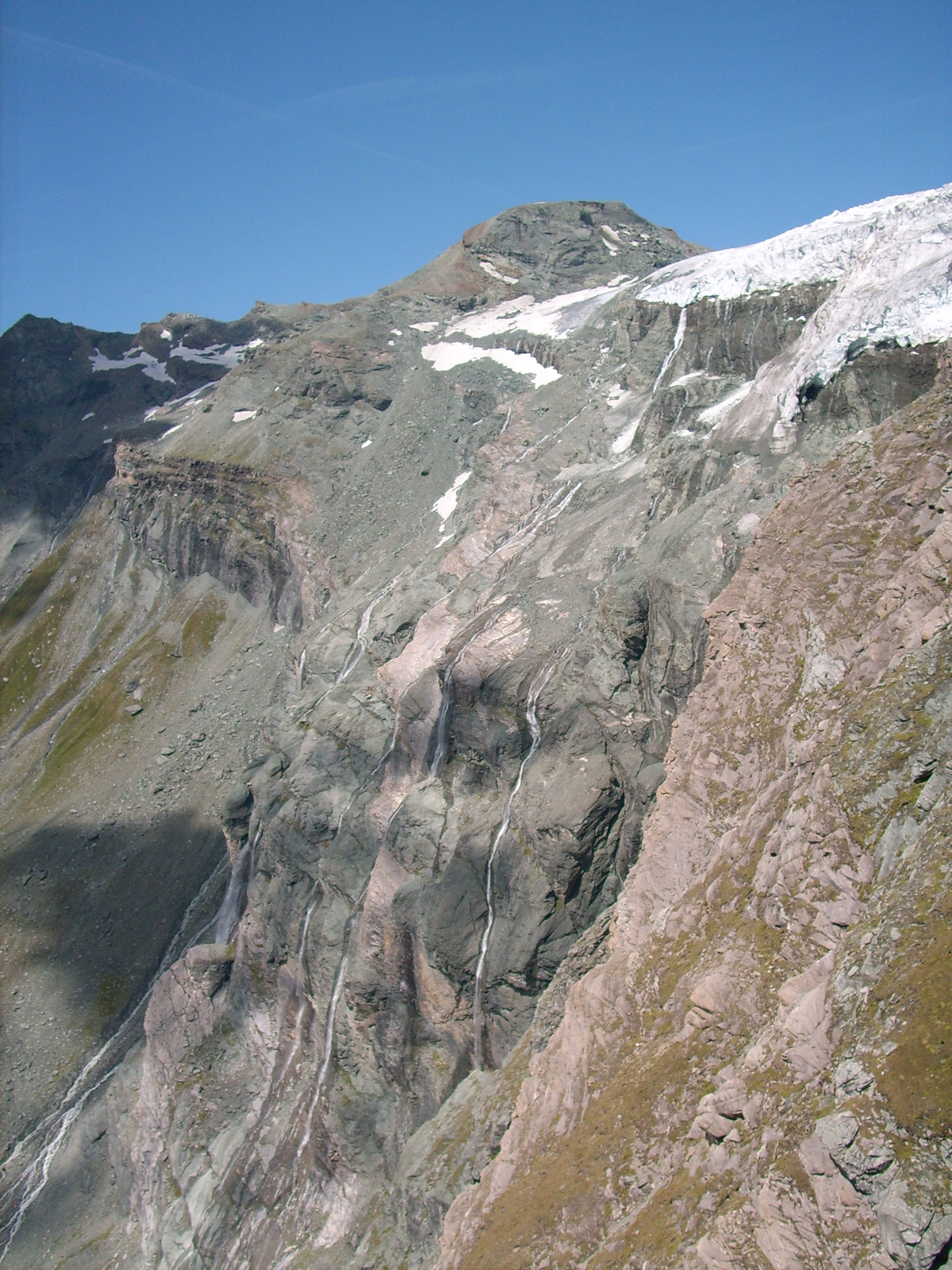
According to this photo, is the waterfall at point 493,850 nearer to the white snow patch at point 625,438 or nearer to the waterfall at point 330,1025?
the waterfall at point 330,1025

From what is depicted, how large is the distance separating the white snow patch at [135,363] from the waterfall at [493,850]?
117 meters

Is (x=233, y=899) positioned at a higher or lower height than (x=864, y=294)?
lower

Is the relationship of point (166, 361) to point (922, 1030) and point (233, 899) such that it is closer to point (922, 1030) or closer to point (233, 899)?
point (233, 899)

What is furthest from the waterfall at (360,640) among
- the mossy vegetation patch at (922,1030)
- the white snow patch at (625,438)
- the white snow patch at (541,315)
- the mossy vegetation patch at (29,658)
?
Answer: the mossy vegetation patch at (29,658)

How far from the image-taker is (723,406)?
Answer: 43750mm

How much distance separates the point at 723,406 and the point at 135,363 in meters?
123

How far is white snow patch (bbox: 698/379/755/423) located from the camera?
42.2 meters

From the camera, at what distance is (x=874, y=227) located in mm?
41281

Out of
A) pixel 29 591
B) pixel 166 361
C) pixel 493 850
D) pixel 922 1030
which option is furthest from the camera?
pixel 166 361

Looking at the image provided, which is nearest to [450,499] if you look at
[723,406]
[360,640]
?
[360,640]

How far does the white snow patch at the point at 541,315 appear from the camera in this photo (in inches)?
3300

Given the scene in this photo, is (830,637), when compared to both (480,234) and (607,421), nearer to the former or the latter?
(607,421)

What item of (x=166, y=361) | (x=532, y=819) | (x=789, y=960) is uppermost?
(x=166, y=361)

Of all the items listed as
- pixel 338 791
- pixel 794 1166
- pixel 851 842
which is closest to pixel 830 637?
pixel 851 842
